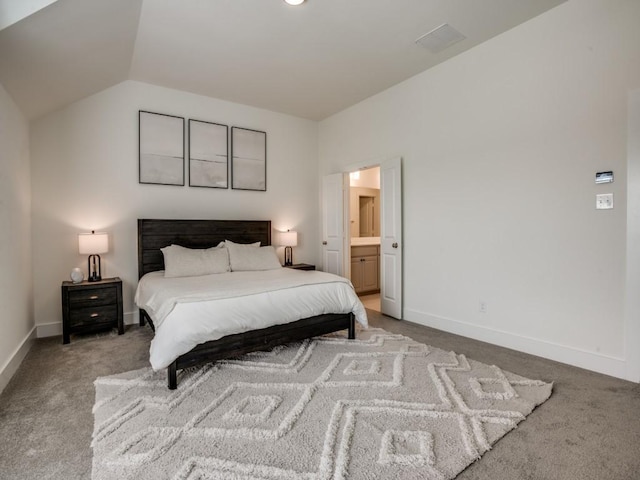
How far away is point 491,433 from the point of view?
1858 millimetres

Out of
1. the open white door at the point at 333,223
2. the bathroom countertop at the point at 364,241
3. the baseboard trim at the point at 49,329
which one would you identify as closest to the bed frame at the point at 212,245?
the baseboard trim at the point at 49,329

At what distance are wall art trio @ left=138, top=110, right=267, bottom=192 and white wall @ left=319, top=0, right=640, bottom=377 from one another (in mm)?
2148

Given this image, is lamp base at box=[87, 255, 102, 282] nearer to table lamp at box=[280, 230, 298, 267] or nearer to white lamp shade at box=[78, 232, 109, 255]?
white lamp shade at box=[78, 232, 109, 255]

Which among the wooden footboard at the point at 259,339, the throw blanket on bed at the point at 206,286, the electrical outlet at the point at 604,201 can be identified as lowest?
the wooden footboard at the point at 259,339

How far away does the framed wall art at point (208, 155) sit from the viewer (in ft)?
14.9

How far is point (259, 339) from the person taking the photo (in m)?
2.86

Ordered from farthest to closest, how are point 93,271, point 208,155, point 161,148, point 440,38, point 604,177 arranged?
1. point 208,155
2. point 161,148
3. point 93,271
4. point 440,38
5. point 604,177

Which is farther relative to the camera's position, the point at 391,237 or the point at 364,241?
the point at 364,241

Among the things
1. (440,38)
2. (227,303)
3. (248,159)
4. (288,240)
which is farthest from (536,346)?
(248,159)

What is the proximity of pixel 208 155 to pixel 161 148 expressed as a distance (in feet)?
1.94

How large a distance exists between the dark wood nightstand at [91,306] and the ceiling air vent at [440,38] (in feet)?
13.0

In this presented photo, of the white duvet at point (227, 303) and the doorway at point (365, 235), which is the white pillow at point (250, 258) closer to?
the white duvet at point (227, 303)

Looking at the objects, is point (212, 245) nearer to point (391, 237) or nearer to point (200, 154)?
point (200, 154)

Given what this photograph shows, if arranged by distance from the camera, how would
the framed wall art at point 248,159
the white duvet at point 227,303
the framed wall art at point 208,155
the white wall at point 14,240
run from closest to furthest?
the white duvet at point 227,303 < the white wall at point 14,240 < the framed wall art at point 208,155 < the framed wall art at point 248,159
